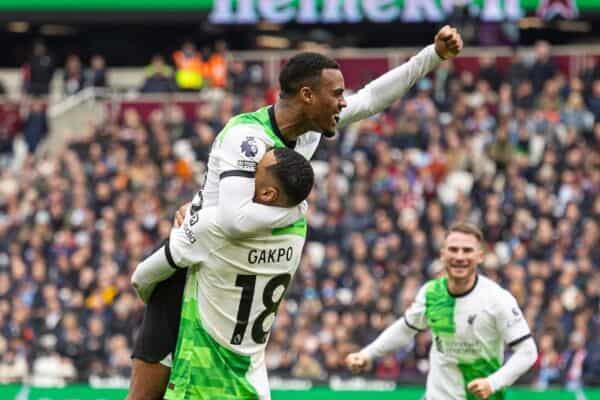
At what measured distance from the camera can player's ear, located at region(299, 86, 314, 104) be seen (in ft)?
24.4

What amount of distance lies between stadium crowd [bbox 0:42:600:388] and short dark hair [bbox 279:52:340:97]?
804cm

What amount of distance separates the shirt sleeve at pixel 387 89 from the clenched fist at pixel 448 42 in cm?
10

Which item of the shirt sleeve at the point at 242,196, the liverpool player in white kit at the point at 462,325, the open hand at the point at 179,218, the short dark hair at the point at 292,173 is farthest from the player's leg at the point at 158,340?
the liverpool player in white kit at the point at 462,325

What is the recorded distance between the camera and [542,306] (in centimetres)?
1747

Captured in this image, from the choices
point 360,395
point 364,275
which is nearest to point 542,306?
point 364,275

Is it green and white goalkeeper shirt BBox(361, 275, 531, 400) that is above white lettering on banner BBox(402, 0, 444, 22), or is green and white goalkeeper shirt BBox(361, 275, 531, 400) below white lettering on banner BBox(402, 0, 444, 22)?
below

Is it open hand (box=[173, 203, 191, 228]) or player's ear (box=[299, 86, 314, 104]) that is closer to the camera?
player's ear (box=[299, 86, 314, 104])

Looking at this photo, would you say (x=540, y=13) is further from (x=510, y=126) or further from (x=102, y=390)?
(x=102, y=390)

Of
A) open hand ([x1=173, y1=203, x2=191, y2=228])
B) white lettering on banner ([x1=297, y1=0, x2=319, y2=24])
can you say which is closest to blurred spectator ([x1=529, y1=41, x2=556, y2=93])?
white lettering on banner ([x1=297, y1=0, x2=319, y2=24])

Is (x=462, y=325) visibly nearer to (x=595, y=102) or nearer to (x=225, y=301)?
(x=225, y=301)

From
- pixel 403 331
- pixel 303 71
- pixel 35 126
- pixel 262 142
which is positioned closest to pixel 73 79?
pixel 35 126

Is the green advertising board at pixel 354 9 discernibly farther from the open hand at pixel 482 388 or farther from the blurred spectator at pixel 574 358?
the open hand at pixel 482 388

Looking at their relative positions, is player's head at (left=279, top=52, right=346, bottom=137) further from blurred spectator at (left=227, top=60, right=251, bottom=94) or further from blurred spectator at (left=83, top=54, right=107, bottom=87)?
blurred spectator at (left=83, top=54, right=107, bottom=87)

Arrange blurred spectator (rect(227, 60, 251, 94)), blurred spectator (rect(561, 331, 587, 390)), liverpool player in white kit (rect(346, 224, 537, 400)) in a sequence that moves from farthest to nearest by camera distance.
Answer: blurred spectator (rect(227, 60, 251, 94)), blurred spectator (rect(561, 331, 587, 390)), liverpool player in white kit (rect(346, 224, 537, 400))
